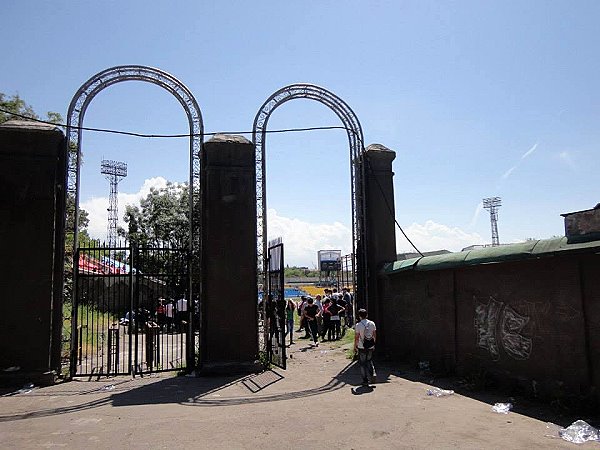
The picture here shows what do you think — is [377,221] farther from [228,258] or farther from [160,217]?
[160,217]

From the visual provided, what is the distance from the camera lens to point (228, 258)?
13219mm

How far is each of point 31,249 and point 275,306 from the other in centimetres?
611

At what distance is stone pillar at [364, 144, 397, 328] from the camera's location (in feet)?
50.5

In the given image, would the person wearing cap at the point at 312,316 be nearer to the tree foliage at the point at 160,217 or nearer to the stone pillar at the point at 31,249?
the stone pillar at the point at 31,249

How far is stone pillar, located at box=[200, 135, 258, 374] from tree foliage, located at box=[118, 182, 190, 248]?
2337cm

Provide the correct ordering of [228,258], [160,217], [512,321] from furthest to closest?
[160,217], [228,258], [512,321]

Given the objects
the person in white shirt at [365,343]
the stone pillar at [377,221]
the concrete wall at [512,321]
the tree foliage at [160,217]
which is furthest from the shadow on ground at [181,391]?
the tree foliage at [160,217]

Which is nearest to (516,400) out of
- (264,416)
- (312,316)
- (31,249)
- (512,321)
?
(512,321)

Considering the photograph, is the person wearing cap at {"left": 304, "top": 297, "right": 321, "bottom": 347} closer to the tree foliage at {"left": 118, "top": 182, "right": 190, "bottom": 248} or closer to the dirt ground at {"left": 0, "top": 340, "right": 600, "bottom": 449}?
the dirt ground at {"left": 0, "top": 340, "right": 600, "bottom": 449}

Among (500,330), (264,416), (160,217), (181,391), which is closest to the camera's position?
(264,416)

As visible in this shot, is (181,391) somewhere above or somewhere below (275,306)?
below

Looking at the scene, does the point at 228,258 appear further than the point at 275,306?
No

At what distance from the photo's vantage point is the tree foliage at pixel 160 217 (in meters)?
37.4

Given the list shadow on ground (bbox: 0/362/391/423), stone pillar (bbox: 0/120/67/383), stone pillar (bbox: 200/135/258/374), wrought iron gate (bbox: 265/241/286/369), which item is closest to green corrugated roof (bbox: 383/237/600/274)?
shadow on ground (bbox: 0/362/391/423)
